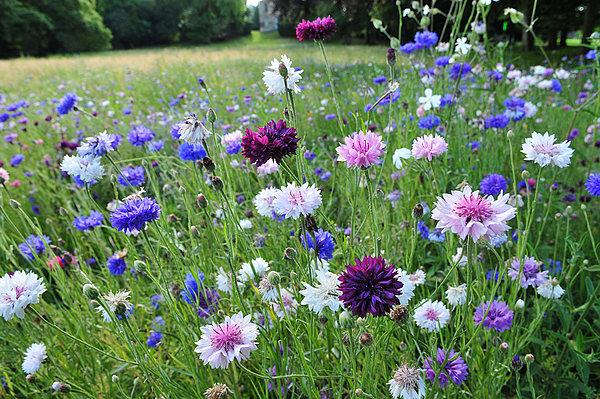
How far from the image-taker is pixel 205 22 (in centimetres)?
3328

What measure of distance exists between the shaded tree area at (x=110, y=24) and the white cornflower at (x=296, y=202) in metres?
26.9

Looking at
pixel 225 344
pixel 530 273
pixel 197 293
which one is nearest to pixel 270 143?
pixel 225 344

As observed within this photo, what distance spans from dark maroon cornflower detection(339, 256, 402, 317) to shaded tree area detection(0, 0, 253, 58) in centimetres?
2713

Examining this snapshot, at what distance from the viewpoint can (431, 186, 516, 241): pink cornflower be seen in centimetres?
79

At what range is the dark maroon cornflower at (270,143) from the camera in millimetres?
1040

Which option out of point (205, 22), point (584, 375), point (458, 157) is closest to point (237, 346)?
point (584, 375)

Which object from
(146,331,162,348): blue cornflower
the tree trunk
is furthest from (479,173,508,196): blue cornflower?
the tree trunk

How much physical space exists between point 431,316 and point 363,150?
1.55 ft

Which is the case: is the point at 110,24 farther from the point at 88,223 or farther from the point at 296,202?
the point at 296,202

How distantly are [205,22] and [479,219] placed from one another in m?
35.8

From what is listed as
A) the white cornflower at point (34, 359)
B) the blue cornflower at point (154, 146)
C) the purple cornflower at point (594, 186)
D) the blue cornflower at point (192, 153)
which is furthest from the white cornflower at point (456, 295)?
the blue cornflower at point (154, 146)

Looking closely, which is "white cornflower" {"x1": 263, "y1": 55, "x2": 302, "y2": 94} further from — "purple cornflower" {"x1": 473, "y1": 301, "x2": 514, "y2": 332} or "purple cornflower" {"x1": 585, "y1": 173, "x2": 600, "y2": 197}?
"purple cornflower" {"x1": 585, "y1": 173, "x2": 600, "y2": 197}

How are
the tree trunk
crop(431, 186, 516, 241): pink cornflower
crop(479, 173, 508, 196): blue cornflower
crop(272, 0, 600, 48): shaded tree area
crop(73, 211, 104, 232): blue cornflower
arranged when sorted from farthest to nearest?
crop(272, 0, 600, 48): shaded tree area
the tree trunk
crop(73, 211, 104, 232): blue cornflower
crop(479, 173, 508, 196): blue cornflower
crop(431, 186, 516, 241): pink cornflower

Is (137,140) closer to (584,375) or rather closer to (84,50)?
(584,375)
